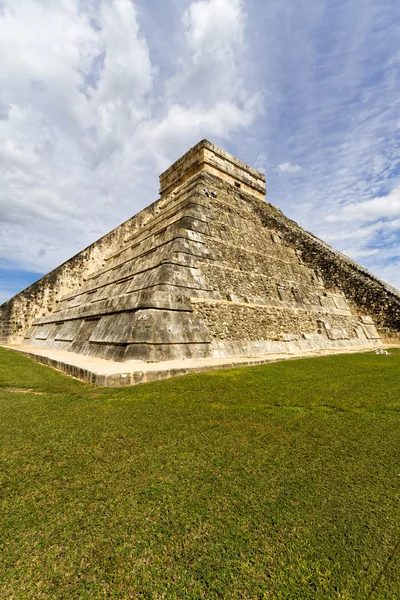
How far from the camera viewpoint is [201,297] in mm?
7816

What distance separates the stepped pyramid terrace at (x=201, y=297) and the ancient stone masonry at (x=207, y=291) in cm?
4

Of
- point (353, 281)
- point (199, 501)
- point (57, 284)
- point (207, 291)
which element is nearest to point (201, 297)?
point (207, 291)

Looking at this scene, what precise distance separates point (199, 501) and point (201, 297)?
630cm

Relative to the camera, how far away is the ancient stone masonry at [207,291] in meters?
6.94

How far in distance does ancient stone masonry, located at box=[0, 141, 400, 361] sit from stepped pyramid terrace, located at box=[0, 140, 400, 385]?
0.04 meters

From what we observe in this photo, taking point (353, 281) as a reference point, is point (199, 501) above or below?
below

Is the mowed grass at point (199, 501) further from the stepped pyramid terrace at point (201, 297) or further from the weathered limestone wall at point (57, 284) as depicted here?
the weathered limestone wall at point (57, 284)

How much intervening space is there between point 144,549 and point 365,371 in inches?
224

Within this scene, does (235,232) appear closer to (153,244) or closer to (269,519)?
(153,244)

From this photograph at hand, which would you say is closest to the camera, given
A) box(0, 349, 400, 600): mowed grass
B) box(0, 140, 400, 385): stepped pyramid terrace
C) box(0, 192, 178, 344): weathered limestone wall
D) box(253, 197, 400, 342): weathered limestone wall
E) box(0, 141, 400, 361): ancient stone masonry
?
box(0, 349, 400, 600): mowed grass

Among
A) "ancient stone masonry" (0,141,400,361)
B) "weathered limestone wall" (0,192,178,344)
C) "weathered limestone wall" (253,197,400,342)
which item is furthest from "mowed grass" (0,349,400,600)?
"weathered limestone wall" (0,192,178,344)

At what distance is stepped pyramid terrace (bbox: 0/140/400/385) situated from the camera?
6.48 m

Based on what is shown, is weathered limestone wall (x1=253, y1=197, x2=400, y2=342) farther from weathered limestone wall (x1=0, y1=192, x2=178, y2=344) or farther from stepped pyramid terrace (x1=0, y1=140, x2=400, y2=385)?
weathered limestone wall (x1=0, y1=192, x2=178, y2=344)

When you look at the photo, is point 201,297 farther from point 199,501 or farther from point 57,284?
point 57,284
